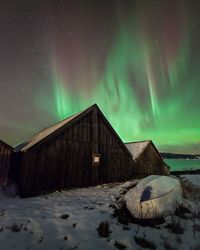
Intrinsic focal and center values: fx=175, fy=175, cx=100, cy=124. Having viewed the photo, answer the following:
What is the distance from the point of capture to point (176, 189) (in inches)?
300

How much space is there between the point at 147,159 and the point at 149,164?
29.4 inches

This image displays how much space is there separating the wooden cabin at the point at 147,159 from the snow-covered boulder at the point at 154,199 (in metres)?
15.2

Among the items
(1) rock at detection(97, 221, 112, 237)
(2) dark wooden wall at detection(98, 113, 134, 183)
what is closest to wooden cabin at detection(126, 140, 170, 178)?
(2) dark wooden wall at detection(98, 113, 134, 183)

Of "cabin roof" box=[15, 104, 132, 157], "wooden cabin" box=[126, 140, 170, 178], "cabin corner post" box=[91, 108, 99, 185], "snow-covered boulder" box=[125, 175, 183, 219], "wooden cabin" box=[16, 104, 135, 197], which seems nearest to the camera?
"snow-covered boulder" box=[125, 175, 183, 219]

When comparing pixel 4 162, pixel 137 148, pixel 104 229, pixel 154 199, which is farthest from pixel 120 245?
pixel 137 148

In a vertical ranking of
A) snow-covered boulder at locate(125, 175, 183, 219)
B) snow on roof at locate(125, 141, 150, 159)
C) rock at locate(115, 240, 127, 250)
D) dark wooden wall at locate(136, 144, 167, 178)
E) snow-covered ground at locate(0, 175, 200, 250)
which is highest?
snow on roof at locate(125, 141, 150, 159)

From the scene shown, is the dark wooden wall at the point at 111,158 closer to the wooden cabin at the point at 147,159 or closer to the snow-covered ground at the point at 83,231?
the wooden cabin at the point at 147,159

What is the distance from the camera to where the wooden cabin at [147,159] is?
77.0 ft

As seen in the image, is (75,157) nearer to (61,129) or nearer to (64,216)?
(61,129)

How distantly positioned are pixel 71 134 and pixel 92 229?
8656 mm

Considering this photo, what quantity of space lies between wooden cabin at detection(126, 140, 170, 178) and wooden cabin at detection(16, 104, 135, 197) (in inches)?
261

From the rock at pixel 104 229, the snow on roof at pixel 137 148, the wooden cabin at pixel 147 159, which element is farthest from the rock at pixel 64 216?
the snow on roof at pixel 137 148

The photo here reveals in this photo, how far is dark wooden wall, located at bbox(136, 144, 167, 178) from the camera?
2335 centimetres

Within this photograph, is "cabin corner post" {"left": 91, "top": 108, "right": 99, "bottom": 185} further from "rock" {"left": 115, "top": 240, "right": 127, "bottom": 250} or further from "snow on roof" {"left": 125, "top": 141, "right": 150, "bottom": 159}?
"snow on roof" {"left": 125, "top": 141, "right": 150, "bottom": 159}
